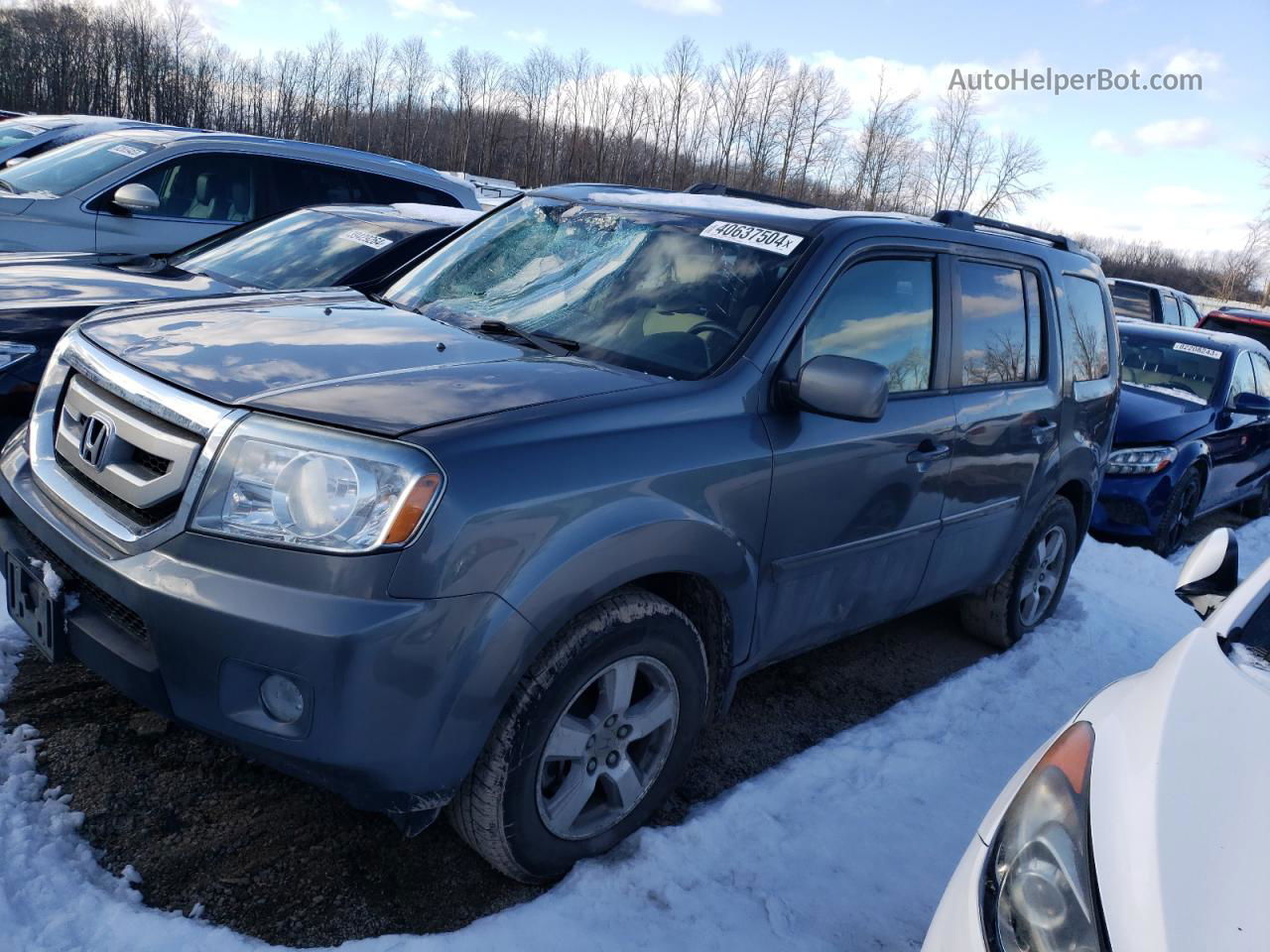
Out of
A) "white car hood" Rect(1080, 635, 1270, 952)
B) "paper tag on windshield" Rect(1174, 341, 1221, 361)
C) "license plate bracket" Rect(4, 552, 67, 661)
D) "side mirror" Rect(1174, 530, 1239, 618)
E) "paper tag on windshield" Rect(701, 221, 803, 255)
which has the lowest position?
"license plate bracket" Rect(4, 552, 67, 661)

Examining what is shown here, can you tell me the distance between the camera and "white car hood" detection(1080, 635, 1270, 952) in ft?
4.69

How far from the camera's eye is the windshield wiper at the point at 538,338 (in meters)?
2.86

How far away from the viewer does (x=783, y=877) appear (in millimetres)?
2676

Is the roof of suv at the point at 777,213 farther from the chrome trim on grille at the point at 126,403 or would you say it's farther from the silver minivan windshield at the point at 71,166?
the silver minivan windshield at the point at 71,166

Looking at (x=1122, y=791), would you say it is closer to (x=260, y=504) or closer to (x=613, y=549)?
(x=613, y=549)

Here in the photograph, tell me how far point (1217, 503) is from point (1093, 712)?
7.19 metres

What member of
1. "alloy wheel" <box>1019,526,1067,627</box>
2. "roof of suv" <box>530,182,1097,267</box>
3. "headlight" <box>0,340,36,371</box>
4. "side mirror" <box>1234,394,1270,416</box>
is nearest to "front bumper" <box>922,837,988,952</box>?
"roof of suv" <box>530,182,1097,267</box>

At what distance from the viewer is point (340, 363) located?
2.49m

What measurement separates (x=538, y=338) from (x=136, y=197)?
13.1 ft

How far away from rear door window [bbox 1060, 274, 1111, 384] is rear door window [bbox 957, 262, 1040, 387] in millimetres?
304

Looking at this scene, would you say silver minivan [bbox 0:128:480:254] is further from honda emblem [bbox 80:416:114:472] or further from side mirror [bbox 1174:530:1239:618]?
side mirror [bbox 1174:530:1239:618]

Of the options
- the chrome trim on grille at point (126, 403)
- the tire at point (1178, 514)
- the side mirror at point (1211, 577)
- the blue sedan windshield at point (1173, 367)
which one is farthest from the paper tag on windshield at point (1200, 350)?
the chrome trim on grille at point (126, 403)

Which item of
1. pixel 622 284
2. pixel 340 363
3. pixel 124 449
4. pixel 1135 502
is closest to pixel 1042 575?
pixel 1135 502

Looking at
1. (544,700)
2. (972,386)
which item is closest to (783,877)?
(544,700)
